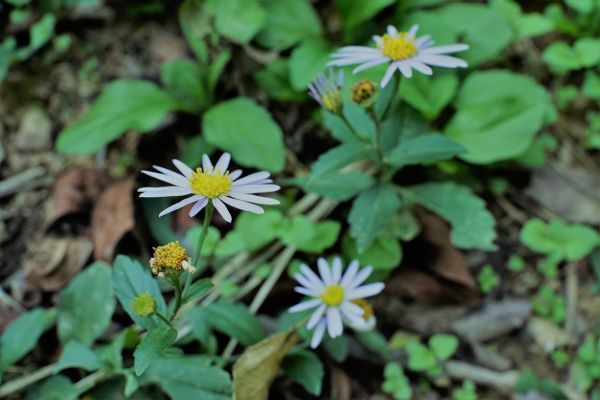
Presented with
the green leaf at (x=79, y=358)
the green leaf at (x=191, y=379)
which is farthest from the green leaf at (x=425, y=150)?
the green leaf at (x=79, y=358)

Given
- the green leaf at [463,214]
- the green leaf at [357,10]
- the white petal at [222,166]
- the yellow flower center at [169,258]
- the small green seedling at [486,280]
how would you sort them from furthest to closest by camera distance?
1. the green leaf at [357,10]
2. the small green seedling at [486,280]
3. the green leaf at [463,214]
4. the white petal at [222,166]
5. the yellow flower center at [169,258]

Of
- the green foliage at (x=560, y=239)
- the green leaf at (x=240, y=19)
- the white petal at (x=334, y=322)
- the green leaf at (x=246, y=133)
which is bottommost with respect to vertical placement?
the green foliage at (x=560, y=239)

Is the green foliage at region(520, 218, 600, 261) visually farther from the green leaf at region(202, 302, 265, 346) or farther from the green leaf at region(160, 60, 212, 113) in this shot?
the green leaf at region(160, 60, 212, 113)

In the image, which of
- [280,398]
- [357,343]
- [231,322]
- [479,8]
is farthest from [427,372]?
[479,8]

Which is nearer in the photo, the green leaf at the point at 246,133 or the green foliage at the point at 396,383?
the green foliage at the point at 396,383

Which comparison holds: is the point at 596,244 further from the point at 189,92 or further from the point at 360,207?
the point at 189,92

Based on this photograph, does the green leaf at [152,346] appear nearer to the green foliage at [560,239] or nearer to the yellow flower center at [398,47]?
the yellow flower center at [398,47]
